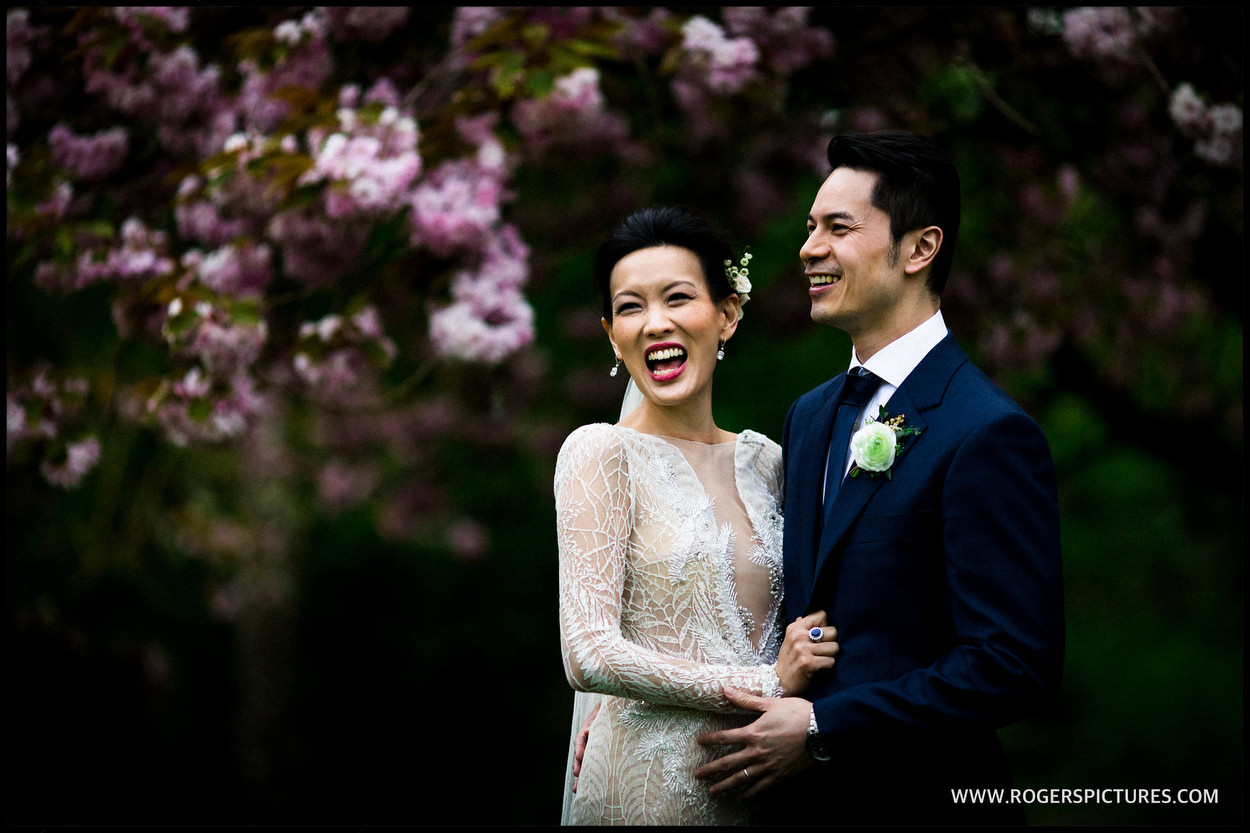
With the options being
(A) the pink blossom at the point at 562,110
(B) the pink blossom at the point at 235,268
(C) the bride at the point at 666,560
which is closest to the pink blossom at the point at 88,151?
(B) the pink blossom at the point at 235,268

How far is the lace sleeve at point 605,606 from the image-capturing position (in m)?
2.71

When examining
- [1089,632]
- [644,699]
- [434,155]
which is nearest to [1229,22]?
[434,155]

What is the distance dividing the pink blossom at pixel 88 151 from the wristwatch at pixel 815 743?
12.1ft

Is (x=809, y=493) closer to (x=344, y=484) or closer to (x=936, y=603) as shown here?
(x=936, y=603)

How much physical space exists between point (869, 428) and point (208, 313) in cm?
253

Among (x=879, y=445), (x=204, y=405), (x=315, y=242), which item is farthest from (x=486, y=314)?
(x=879, y=445)

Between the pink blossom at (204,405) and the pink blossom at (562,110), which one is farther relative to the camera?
the pink blossom at (204,405)

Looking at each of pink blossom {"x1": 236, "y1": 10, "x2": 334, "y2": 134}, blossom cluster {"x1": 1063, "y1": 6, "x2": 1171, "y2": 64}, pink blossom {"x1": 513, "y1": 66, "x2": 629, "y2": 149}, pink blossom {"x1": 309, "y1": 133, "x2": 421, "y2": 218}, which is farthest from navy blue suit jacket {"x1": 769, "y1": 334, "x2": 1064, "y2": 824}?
pink blossom {"x1": 236, "y1": 10, "x2": 334, "y2": 134}

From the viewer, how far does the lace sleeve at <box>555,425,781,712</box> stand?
271 centimetres

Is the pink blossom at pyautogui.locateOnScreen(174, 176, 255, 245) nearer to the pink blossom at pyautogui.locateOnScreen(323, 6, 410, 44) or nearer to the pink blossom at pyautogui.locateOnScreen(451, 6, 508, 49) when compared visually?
the pink blossom at pyautogui.locateOnScreen(323, 6, 410, 44)

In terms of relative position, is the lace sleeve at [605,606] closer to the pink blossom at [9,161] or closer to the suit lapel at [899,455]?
the suit lapel at [899,455]

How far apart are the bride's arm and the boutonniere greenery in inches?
23.3

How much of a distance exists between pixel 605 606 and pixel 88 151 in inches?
126

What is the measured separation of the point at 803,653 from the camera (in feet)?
8.79
